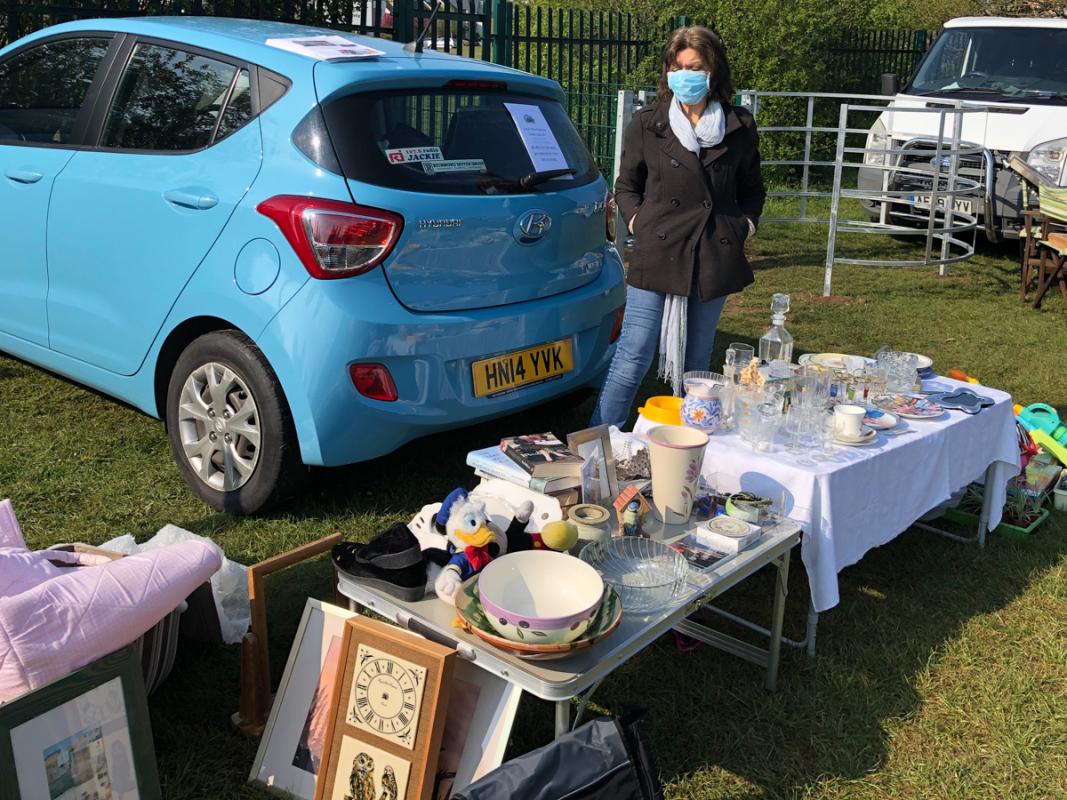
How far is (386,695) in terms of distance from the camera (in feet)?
7.85

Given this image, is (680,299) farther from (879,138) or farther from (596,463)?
(879,138)

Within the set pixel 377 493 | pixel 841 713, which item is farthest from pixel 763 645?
pixel 377 493

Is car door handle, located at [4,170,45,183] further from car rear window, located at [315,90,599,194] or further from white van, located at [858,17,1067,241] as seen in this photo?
white van, located at [858,17,1067,241]

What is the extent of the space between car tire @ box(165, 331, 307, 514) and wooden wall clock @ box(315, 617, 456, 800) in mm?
1475

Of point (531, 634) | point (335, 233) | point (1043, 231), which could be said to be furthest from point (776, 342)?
point (1043, 231)

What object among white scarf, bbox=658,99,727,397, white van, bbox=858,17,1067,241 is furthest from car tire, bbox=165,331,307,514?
white van, bbox=858,17,1067,241

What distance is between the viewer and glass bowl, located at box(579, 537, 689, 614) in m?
2.59

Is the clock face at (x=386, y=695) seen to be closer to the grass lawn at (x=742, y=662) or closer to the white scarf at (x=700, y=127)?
the grass lawn at (x=742, y=662)

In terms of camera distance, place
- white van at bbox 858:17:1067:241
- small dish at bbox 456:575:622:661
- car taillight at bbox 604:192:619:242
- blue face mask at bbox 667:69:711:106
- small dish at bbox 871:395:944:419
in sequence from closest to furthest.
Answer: small dish at bbox 456:575:622:661, small dish at bbox 871:395:944:419, blue face mask at bbox 667:69:711:106, car taillight at bbox 604:192:619:242, white van at bbox 858:17:1067:241

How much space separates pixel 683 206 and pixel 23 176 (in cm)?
285

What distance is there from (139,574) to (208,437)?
5.34ft

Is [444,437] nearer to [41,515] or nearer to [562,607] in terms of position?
[41,515]

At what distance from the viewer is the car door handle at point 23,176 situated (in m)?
4.52

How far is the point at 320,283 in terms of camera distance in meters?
3.57
